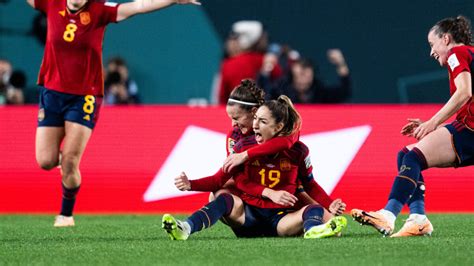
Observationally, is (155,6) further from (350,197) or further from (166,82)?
(166,82)

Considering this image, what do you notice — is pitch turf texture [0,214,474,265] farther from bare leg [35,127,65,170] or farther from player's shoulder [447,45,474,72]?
player's shoulder [447,45,474,72]

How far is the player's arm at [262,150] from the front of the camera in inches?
302

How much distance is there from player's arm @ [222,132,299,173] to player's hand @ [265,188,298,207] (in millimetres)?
285

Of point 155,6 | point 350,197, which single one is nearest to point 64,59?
point 155,6

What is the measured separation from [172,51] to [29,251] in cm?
741

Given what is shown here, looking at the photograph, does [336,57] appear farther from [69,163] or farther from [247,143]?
[247,143]

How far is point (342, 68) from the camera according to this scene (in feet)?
44.1

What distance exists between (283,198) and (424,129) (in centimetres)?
104

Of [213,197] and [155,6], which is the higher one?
[155,6]

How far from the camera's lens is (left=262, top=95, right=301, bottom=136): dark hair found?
25.4 feet

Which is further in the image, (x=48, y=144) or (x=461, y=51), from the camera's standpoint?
(x=48, y=144)

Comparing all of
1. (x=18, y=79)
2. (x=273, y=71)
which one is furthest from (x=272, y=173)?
(x=18, y=79)

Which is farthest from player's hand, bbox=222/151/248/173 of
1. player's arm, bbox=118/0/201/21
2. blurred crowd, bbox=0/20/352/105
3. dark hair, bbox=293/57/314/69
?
dark hair, bbox=293/57/314/69

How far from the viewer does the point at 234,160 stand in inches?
304
